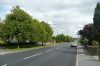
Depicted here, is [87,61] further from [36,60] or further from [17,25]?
[17,25]

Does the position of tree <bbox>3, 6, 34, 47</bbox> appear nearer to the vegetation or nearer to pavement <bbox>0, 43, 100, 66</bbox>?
the vegetation

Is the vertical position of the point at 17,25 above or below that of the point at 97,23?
above

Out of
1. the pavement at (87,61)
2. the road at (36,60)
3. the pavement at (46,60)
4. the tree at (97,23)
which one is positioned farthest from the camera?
the tree at (97,23)

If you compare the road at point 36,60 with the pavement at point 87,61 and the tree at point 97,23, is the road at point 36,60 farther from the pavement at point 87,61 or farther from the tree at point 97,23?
the tree at point 97,23

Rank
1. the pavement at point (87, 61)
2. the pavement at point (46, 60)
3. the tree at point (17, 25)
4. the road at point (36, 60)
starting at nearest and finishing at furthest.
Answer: the road at point (36, 60) < the pavement at point (46, 60) < the pavement at point (87, 61) < the tree at point (17, 25)

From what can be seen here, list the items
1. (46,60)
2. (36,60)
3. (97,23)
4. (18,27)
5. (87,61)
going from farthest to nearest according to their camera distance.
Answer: (18,27), (97,23), (46,60), (87,61), (36,60)

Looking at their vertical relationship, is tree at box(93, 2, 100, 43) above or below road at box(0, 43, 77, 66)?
above

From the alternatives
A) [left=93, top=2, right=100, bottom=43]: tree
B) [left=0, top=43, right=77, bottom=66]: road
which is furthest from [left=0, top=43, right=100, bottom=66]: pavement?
[left=93, top=2, right=100, bottom=43]: tree

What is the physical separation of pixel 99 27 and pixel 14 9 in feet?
103

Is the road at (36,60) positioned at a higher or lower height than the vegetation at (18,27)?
lower

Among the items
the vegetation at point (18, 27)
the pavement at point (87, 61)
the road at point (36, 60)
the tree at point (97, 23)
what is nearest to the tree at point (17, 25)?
the vegetation at point (18, 27)

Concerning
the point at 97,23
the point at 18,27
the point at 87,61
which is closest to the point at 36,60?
the point at 87,61

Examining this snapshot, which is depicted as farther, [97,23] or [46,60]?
[97,23]

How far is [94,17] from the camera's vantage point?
133 ft
